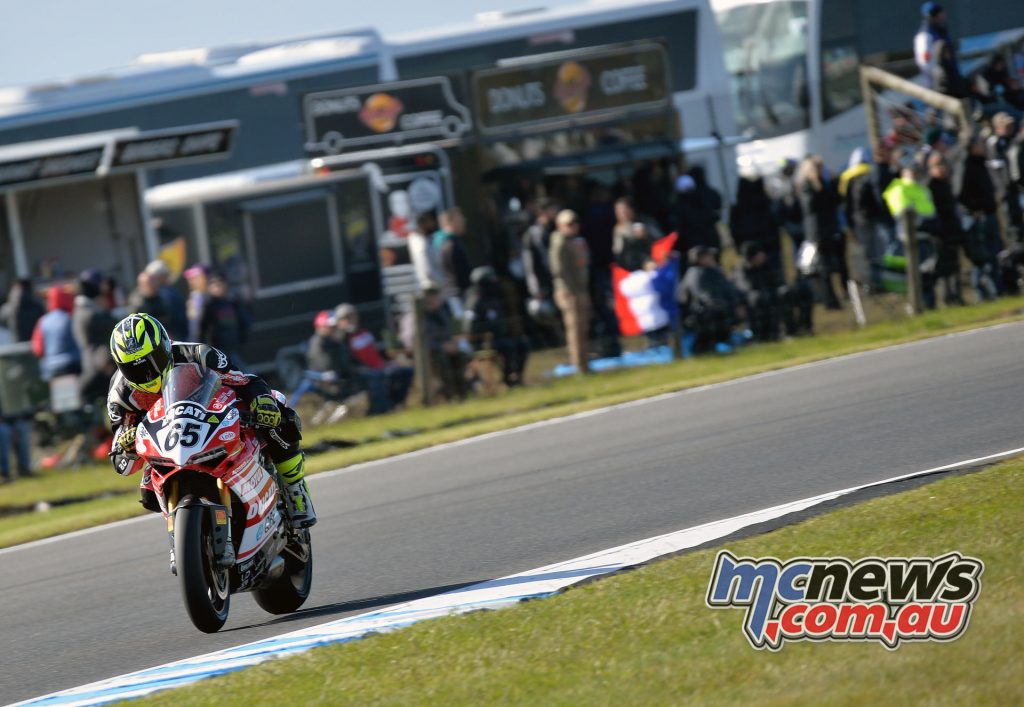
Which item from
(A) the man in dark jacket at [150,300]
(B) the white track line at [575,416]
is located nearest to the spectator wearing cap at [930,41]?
(B) the white track line at [575,416]

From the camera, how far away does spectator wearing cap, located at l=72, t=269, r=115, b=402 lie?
1491cm

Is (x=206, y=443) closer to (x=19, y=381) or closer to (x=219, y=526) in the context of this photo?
(x=219, y=526)

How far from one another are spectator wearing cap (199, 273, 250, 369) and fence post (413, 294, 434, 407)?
1.84m

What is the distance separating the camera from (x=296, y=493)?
752 centimetres

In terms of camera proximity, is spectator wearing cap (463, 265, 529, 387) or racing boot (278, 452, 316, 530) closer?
racing boot (278, 452, 316, 530)

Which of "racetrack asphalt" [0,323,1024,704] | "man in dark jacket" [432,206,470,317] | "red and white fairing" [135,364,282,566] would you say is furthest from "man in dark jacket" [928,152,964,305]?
"red and white fairing" [135,364,282,566]

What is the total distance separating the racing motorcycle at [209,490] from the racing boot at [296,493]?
24cm

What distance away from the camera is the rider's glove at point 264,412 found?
7129mm

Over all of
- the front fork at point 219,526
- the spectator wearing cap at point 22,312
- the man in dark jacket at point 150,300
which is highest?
the front fork at point 219,526

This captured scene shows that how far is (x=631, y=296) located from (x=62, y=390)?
5919 mm

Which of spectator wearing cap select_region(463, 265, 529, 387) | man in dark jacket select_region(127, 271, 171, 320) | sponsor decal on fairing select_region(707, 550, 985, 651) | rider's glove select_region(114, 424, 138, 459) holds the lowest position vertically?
spectator wearing cap select_region(463, 265, 529, 387)

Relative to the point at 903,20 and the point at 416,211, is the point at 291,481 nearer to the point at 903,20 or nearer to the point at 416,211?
the point at 416,211

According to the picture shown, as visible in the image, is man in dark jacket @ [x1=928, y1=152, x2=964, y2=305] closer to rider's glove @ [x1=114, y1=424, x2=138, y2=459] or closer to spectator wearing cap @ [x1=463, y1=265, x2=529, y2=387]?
spectator wearing cap @ [x1=463, y1=265, x2=529, y2=387]

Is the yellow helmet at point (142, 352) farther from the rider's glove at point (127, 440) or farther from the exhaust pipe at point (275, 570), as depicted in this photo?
the exhaust pipe at point (275, 570)
